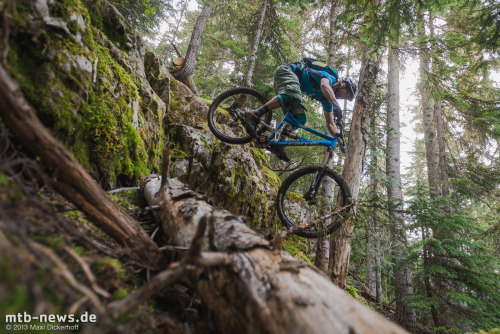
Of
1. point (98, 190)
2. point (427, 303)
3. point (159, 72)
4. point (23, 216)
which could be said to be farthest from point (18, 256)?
point (427, 303)

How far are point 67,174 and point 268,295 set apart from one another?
5.33ft

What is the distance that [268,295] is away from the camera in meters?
1.24

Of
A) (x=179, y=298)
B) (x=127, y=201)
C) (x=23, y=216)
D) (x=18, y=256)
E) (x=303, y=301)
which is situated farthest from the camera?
→ (x=127, y=201)

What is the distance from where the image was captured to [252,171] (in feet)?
19.5

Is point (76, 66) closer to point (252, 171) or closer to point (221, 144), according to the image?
point (221, 144)

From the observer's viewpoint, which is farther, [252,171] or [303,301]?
[252,171]

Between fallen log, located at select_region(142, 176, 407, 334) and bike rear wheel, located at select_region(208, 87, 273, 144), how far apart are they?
297 centimetres

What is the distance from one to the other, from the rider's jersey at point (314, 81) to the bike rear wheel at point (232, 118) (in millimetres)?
825

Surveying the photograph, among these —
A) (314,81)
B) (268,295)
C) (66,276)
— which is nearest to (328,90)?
(314,81)

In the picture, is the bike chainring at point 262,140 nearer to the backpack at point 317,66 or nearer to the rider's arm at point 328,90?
the rider's arm at point 328,90

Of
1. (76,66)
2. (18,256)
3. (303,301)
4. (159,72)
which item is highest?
(159,72)

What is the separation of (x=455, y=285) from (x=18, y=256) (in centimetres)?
817

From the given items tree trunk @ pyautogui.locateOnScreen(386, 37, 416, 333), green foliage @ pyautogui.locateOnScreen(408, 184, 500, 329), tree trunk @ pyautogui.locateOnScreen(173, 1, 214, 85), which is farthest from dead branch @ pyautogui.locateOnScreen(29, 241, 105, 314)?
tree trunk @ pyautogui.locateOnScreen(173, 1, 214, 85)

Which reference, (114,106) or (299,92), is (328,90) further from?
(114,106)
